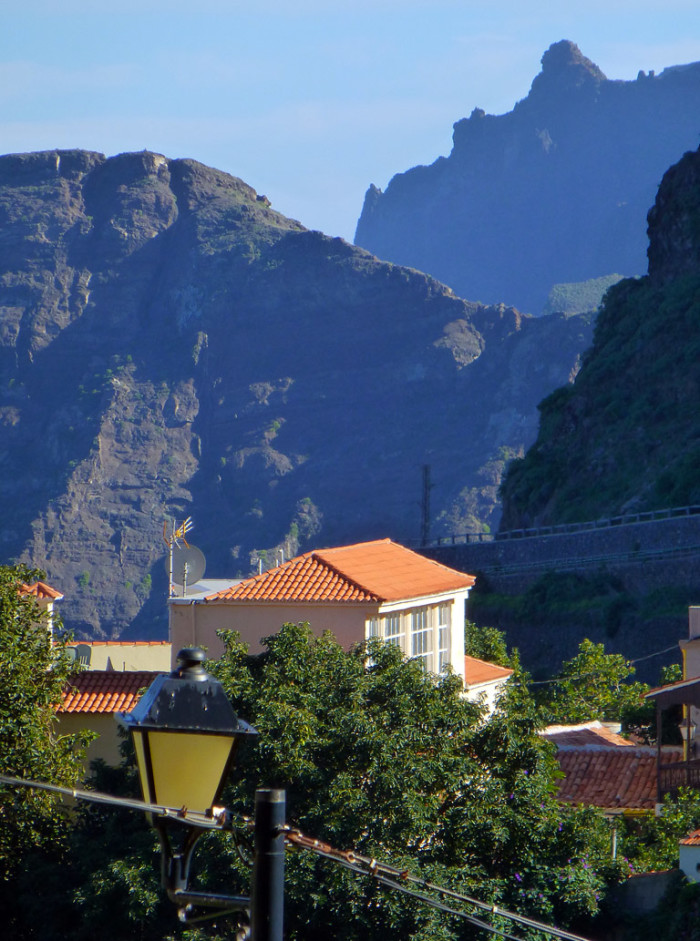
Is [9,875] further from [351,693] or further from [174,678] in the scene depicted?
[174,678]

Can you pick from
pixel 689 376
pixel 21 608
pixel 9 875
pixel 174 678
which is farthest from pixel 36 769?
pixel 689 376

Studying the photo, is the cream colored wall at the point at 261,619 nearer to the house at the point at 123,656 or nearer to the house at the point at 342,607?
the house at the point at 342,607

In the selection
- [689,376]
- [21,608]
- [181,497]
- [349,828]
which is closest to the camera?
[349,828]

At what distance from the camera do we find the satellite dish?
1329 inches

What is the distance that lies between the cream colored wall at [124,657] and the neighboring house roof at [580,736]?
33.4ft

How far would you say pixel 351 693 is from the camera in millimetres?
20078

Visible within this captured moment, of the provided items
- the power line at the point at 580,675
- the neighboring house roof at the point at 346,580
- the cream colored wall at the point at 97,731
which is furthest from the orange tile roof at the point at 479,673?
the cream colored wall at the point at 97,731

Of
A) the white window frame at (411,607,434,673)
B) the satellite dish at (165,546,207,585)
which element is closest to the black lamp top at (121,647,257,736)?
the white window frame at (411,607,434,673)

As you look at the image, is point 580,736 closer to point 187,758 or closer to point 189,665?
point 189,665

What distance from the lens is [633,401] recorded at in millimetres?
73938

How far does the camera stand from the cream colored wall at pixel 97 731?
977 inches

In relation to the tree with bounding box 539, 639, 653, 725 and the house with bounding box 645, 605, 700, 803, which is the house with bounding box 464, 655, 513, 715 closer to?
the tree with bounding box 539, 639, 653, 725

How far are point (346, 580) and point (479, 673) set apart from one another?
608 centimetres

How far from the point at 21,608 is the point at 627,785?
36.0 ft
